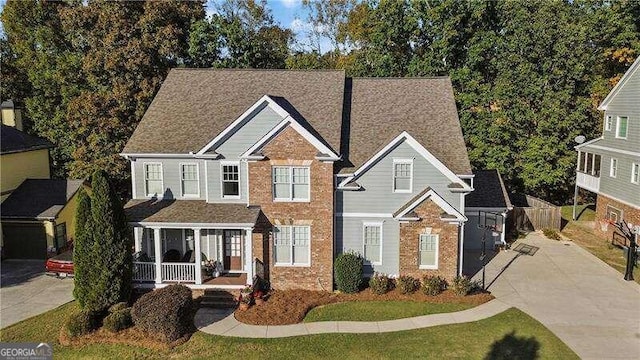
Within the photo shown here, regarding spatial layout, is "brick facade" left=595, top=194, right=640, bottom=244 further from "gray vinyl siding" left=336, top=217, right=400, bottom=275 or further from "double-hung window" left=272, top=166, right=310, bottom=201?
"double-hung window" left=272, top=166, right=310, bottom=201

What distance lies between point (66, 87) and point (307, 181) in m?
26.1

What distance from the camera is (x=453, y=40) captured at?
4003 centimetres

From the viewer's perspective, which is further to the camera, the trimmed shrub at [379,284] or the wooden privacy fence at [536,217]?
the wooden privacy fence at [536,217]

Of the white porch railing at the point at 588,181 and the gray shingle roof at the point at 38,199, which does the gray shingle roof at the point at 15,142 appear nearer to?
the gray shingle roof at the point at 38,199

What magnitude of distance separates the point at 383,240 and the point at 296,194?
15.9ft

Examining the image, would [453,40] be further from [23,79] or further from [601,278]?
[23,79]

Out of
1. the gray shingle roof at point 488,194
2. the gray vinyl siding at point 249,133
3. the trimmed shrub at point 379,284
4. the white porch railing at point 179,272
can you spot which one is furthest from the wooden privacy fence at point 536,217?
the white porch railing at point 179,272

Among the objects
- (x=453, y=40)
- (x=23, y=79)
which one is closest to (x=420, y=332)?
(x=453, y=40)

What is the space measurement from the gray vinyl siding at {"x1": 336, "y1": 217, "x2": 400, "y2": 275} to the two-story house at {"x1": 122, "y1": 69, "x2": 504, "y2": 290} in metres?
0.05

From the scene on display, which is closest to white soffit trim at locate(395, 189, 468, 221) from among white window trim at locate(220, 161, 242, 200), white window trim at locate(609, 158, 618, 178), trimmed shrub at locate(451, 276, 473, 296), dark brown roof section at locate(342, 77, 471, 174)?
dark brown roof section at locate(342, 77, 471, 174)

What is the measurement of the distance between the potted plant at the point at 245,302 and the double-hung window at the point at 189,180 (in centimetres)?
629

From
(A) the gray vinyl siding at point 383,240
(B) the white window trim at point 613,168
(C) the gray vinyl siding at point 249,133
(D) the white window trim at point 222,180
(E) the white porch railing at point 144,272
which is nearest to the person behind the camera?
A: (E) the white porch railing at point 144,272

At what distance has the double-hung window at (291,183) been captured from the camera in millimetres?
22719

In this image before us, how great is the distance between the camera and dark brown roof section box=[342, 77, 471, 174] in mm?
24047
